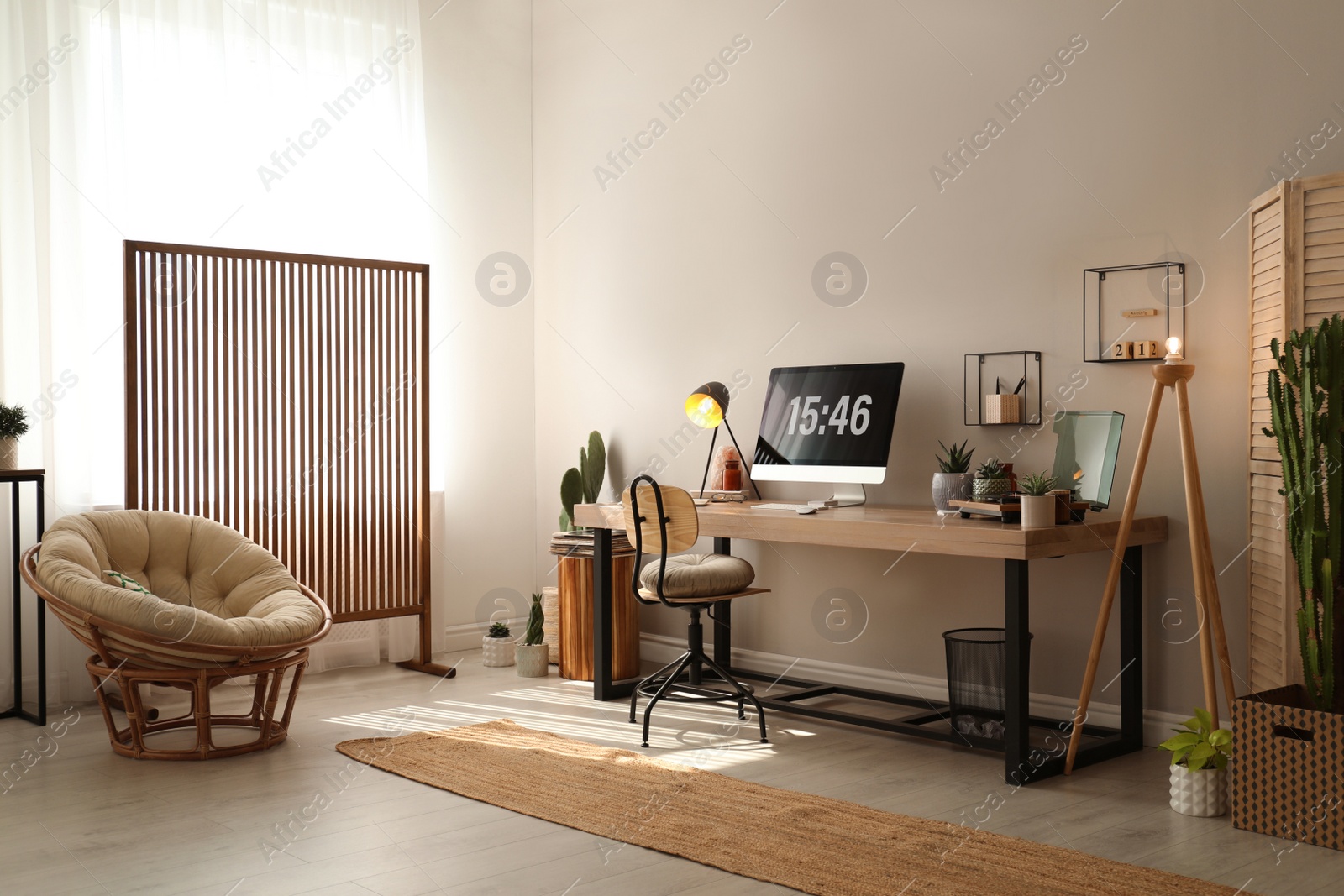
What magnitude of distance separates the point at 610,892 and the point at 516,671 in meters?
2.68

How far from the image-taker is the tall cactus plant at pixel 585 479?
5434 millimetres

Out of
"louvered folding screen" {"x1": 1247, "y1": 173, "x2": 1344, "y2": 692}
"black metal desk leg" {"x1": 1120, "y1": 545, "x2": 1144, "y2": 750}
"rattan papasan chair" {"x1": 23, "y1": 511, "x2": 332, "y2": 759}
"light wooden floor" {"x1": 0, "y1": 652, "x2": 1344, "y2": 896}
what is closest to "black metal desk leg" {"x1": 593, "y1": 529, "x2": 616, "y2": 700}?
"light wooden floor" {"x1": 0, "y1": 652, "x2": 1344, "y2": 896}

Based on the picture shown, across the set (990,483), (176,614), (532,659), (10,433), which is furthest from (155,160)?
(990,483)

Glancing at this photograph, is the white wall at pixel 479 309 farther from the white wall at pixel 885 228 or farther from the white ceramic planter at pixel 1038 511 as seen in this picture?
the white ceramic planter at pixel 1038 511

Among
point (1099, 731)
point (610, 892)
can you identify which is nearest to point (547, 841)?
point (610, 892)

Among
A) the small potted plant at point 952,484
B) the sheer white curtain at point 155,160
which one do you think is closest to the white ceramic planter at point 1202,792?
the small potted plant at point 952,484

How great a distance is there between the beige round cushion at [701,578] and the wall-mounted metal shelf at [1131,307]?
142cm

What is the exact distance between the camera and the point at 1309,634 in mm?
3029

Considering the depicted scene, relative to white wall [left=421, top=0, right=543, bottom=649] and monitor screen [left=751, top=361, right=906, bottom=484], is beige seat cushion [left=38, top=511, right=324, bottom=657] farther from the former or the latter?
monitor screen [left=751, top=361, right=906, bottom=484]

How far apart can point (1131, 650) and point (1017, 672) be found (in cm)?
60

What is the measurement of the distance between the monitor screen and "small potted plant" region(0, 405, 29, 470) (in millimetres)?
2820

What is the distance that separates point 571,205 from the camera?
5.95 metres

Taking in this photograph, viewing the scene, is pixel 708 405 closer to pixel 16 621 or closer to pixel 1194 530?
pixel 1194 530

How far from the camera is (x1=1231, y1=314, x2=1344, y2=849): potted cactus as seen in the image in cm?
292
